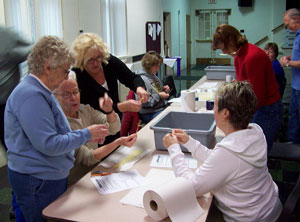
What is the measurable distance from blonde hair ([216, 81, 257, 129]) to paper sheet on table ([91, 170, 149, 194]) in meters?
0.51

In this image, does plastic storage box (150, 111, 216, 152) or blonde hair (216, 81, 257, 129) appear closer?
blonde hair (216, 81, 257, 129)

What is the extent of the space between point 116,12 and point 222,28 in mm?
4164

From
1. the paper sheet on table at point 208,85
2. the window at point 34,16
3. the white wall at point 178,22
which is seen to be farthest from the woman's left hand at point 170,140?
the white wall at point 178,22

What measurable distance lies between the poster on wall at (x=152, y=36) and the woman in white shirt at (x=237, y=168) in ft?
19.5

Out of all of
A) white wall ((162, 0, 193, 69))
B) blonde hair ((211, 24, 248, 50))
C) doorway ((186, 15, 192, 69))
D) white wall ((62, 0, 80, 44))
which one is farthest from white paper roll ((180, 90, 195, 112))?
doorway ((186, 15, 192, 69))

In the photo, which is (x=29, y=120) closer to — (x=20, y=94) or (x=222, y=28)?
(x=20, y=94)

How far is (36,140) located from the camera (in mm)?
1278

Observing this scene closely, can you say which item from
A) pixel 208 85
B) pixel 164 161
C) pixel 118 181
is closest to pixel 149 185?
pixel 118 181

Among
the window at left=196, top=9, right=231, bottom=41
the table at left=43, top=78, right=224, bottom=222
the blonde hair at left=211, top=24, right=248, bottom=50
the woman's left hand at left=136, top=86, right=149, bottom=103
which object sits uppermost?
the window at left=196, top=9, right=231, bottom=41

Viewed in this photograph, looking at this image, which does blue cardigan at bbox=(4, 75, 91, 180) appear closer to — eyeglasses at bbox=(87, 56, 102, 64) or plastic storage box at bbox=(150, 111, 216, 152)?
plastic storage box at bbox=(150, 111, 216, 152)

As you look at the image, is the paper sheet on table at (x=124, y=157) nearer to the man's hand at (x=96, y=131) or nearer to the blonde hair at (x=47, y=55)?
the man's hand at (x=96, y=131)

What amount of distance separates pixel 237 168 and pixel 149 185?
0.43 m

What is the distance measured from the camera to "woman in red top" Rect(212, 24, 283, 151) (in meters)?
2.30

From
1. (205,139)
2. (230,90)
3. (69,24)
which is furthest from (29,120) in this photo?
(69,24)
